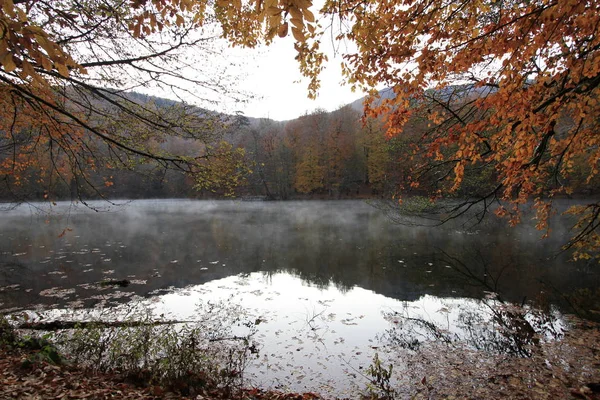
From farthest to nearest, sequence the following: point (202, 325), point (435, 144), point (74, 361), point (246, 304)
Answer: point (246, 304) → point (202, 325) → point (74, 361) → point (435, 144)

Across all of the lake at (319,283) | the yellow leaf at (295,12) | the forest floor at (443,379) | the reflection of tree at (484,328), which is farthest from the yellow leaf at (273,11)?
the reflection of tree at (484,328)

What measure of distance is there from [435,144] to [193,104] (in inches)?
179

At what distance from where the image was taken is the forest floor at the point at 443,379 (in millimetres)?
3981

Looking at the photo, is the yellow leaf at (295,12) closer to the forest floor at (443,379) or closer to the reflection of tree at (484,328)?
the forest floor at (443,379)

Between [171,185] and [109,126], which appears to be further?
[171,185]

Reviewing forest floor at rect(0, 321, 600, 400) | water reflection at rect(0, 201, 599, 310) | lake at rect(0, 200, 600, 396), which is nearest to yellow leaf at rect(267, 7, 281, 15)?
forest floor at rect(0, 321, 600, 400)

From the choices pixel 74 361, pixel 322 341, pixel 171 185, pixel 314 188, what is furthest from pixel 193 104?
pixel 171 185

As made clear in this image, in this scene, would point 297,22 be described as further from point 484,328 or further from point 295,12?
point 484,328

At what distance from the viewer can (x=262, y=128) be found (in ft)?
189

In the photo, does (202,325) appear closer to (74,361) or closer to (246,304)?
(246,304)

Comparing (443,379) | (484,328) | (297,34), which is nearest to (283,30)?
(297,34)

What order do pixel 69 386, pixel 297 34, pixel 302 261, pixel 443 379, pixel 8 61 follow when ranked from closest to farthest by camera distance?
pixel 8 61, pixel 297 34, pixel 69 386, pixel 443 379, pixel 302 261

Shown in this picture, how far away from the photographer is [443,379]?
16.2ft

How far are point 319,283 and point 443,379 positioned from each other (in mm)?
5844
